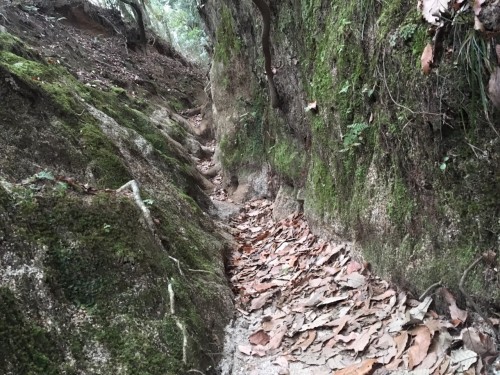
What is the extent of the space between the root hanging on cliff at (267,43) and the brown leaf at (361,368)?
200 inches

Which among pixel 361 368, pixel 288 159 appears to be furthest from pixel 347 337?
pixel 288 159

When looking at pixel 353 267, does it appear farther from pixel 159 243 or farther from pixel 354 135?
pixel 159 243

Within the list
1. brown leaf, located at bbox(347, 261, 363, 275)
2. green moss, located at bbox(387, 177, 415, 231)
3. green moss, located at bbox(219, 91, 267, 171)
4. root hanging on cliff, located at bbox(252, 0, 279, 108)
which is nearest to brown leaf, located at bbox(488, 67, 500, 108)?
green moss, located at bbox(387, 177, 415, 231)

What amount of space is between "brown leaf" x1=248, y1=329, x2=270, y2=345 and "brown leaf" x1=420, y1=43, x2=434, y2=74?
8.72 ft

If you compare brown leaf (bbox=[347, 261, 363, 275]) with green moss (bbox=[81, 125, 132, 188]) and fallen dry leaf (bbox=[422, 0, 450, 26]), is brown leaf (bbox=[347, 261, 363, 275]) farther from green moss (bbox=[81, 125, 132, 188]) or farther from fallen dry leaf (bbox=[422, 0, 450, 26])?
green moss (bbox=[81, 125, 132, 188])

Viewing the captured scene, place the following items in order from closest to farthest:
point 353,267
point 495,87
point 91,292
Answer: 1. point 495,87
2. point 91,292
3. point 353,267

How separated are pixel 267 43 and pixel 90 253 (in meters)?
4.90

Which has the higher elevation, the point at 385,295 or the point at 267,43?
the point at 267,43

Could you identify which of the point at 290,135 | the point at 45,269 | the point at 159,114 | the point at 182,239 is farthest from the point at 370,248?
the point at 159,114

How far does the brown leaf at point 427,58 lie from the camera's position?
288 cm

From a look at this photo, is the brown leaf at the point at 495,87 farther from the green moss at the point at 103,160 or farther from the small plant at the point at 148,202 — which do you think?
the green moss at the point at 103,160

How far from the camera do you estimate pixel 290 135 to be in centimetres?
743

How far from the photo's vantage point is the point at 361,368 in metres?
3.08

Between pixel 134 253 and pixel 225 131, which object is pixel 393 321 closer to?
pixel 134 253
